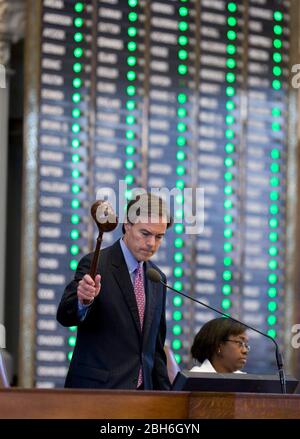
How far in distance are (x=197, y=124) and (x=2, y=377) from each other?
2.13 m

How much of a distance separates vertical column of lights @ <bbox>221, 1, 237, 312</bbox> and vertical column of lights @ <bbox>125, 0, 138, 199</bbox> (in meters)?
0.44

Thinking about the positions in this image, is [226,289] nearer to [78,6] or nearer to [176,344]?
[176,344]

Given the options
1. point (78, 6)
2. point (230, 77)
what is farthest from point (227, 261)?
point (78, 6)

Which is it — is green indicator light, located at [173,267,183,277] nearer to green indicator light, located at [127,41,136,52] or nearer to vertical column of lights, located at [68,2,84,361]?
vertical column of lights, located at [68,2,84,361]

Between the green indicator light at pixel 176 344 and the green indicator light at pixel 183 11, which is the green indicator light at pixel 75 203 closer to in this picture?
the green indicator light at pixel 176 344

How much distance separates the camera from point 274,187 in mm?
4785

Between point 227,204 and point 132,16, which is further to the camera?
point 227,204

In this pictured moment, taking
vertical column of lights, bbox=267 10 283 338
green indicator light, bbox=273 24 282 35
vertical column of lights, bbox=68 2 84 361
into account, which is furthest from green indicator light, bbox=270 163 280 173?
vertical column of lights, bbox=68 2 84 361

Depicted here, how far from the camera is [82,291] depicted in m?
2.84

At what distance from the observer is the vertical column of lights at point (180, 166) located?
4520 millimetres

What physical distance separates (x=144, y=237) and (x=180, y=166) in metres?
1.49

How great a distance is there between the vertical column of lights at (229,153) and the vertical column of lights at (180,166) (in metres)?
0.20
